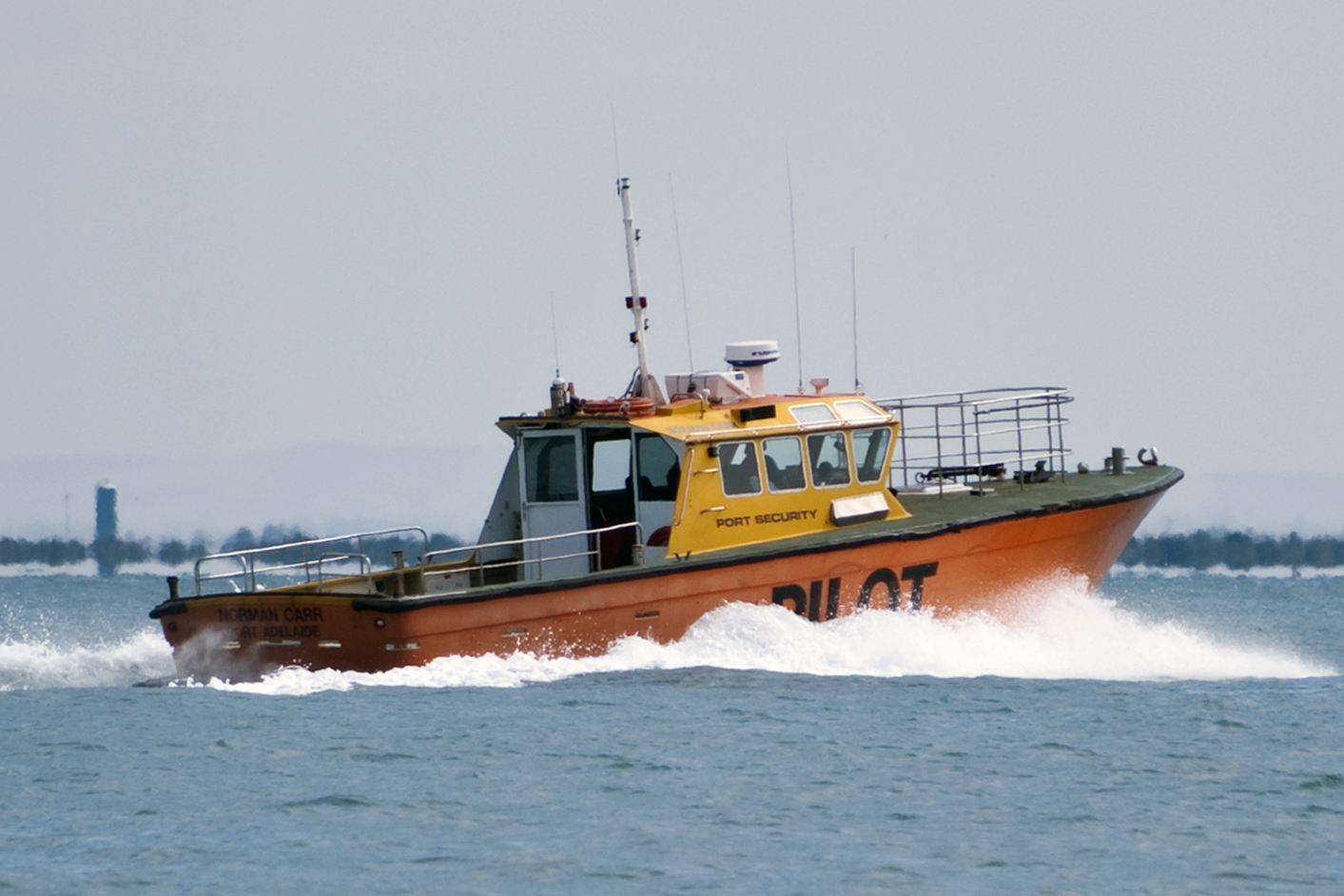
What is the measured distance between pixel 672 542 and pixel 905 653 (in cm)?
210

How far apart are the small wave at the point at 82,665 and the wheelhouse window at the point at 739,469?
5058 mm

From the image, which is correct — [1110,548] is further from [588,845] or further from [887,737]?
[588,845]

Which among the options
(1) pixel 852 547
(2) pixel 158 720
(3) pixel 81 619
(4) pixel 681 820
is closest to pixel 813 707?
(1) pixel 852 547

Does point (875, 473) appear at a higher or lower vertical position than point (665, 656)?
higher

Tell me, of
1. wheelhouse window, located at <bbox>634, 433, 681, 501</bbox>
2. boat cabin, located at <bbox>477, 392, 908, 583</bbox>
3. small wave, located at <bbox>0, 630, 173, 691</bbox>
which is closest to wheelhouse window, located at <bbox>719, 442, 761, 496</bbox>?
boat cabin, located at <bbox>477, 392, 908, 583</bbox>

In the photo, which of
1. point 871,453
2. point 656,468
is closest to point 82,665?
point 656,468

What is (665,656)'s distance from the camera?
520 inches

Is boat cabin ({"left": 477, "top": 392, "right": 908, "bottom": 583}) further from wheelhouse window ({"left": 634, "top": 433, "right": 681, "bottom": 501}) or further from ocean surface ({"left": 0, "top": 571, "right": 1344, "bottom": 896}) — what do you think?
ocean surface ({"left": 0, "top": 571, "right": 1344, "bottom": 896})

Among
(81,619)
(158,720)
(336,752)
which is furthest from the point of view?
(81,619)

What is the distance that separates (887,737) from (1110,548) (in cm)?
587

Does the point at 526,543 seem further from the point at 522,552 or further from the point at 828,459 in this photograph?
the point at 828,459

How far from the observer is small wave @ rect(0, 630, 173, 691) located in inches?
555

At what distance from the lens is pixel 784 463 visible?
14445mm

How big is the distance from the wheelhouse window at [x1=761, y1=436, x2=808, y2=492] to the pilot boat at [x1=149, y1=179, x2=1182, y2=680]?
18mm
